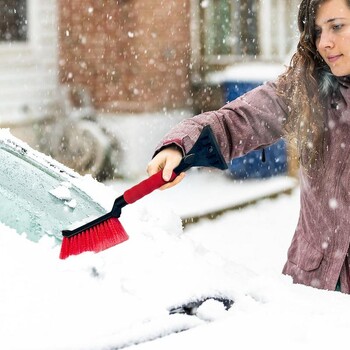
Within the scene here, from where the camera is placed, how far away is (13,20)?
32.1 feet

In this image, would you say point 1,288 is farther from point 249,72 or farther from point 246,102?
point 249,72

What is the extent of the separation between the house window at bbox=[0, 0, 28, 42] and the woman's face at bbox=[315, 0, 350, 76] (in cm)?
747

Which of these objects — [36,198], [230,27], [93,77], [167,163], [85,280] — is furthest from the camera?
[230,27]

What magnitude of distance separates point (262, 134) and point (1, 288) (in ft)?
3.79

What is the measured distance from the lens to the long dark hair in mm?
2736

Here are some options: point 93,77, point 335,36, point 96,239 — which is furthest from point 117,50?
point 96,239

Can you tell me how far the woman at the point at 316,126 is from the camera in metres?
2.66

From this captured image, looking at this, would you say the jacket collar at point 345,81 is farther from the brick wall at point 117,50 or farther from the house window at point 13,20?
the house window at point 13,20

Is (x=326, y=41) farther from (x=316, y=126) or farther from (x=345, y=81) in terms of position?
(x=316, y=126)

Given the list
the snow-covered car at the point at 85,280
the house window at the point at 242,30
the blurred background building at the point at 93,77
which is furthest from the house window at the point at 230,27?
the snow-covered car at the point at 85,280

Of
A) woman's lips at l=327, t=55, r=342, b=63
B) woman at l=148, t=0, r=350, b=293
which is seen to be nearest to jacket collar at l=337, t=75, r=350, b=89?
woman at l=148, t=0, r=350, b=293

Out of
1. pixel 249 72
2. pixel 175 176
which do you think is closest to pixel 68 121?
pixel 249 72

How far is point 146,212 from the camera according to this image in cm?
271

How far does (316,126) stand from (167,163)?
0.77 metres
